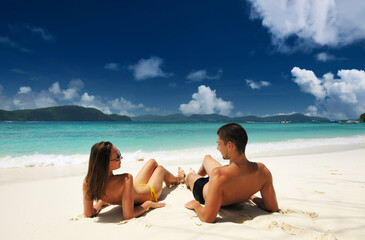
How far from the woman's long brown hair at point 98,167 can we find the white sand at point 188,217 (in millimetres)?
519

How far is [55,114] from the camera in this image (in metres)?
108

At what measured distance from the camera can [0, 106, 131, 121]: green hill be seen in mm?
94294

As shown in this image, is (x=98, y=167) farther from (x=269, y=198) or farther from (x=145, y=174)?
(x=269, y=198)

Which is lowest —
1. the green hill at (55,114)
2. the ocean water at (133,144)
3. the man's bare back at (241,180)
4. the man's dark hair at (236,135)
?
the ocean water at (133,144)

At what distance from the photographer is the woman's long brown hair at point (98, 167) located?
92.5 inches

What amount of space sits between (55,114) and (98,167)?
129187 millimetres

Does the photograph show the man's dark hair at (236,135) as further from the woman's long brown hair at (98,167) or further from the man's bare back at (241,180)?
the woman's long brown hair at (98,167)

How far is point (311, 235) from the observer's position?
2.01 m

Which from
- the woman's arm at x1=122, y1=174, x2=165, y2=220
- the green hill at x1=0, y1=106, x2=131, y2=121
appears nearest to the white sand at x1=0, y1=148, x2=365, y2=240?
the woman's arm at x1=122, y1=174, x2=165, y2=220

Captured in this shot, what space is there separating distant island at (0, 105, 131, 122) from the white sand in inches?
4592

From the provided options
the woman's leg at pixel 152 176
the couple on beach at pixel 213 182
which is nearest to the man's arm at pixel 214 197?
the couple on beach at pixel 213 182

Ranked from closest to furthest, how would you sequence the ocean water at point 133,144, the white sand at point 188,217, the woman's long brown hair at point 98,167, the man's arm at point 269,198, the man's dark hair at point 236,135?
1. the white sand at point 188,217
2. the man's dark hair at point 236,135
3. the woman's long brown hair at point 98,167
4. the man's arm at point 269,198
5. the ocean water at point 133,144

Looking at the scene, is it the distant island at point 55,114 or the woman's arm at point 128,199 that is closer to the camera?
the woman's arm at point 128,199

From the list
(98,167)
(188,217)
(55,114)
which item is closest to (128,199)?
(98,167)
